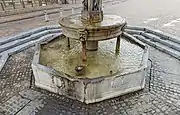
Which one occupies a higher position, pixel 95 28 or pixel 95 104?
pixel 95 28

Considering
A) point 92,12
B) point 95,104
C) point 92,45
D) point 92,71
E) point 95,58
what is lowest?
point 95,104

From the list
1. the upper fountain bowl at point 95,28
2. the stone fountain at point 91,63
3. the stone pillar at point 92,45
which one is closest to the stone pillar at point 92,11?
the stone fountain at point 91,63

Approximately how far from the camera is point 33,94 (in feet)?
15.5

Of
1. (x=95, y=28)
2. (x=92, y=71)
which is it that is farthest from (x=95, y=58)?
(x=95, y=28)

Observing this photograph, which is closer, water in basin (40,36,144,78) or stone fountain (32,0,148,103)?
stone fountain (32,0,148,103)

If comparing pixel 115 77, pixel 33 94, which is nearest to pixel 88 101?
pixel 115 77

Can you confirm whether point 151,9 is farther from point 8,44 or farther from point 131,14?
point 8,44

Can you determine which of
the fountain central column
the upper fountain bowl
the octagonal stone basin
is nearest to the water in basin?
the octagonal stone basin

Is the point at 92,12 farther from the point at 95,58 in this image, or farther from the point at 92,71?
the point at 92,71

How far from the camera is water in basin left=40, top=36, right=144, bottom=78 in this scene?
504 cm

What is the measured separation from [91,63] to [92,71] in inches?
16.7

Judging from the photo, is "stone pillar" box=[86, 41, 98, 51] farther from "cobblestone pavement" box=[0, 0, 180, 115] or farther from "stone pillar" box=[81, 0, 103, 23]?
"cobblestone pavement" box=[0, 0, 180, 115]

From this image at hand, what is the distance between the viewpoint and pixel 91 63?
17.5 ft

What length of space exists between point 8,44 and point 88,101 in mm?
4421
